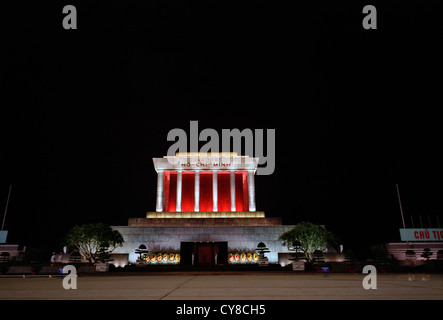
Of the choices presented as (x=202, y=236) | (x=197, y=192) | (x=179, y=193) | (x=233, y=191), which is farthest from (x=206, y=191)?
(x=202, y=236)

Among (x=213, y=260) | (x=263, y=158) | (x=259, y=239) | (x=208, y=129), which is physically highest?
(x=208, y=129)

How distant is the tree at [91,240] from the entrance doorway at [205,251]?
865 centimetres

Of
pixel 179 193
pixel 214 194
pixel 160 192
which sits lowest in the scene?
pixel 214 194

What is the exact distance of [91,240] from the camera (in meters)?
28.0

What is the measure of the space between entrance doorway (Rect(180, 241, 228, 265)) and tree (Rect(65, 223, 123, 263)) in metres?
8.65

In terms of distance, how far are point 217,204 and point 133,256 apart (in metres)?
16.2

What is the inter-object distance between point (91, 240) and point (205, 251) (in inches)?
507

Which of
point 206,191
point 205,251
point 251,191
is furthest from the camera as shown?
point 206,191

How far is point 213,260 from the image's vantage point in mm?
34312

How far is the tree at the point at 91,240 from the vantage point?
27.8 meters

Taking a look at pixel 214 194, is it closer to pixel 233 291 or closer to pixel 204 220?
pixel 204 220

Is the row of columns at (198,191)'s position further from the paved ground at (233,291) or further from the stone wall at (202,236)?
the paved ground at (233,291)
